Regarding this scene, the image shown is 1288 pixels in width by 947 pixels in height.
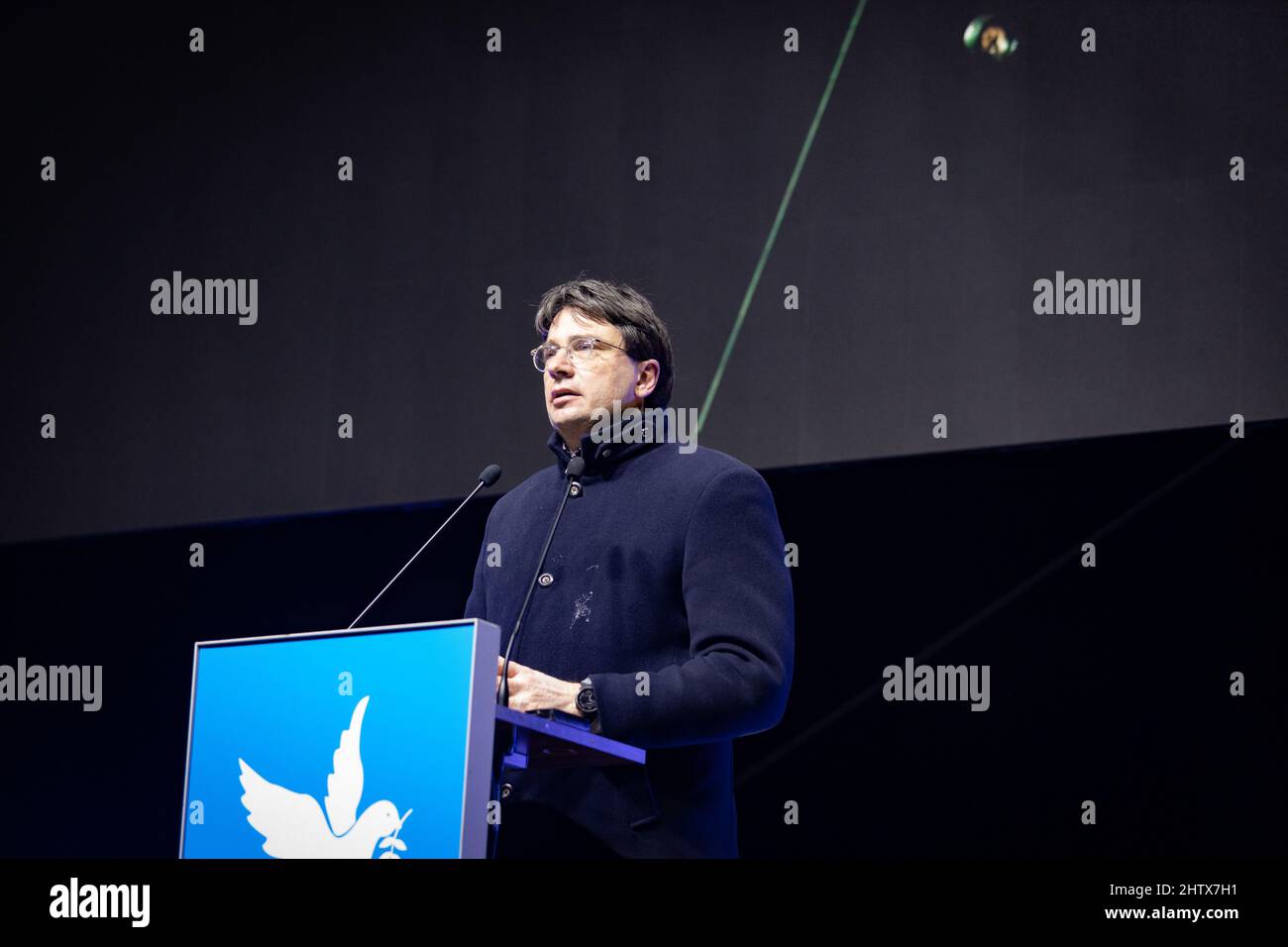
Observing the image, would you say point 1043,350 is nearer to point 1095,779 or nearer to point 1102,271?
point 1102,271

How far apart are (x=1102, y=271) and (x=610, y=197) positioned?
1.49 meters

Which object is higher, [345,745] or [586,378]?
[586,378]

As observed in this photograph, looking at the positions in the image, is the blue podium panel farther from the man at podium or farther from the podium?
the man at podium

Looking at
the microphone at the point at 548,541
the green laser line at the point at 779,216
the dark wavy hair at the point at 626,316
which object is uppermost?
the green laser line at the point at 779,216

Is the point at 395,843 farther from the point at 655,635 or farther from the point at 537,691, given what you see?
the point at 655,635

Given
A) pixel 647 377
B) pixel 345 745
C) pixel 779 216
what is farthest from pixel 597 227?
pixel 345 745

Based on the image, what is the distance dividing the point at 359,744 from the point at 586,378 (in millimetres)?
887

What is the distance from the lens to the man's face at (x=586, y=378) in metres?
2.58

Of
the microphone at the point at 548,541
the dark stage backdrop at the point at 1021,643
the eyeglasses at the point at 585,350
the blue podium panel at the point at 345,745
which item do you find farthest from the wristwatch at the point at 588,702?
the dark stage backdrop at the point at 1021,643

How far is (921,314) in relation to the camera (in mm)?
4191

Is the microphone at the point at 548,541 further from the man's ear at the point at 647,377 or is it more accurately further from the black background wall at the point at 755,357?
the black background wall at the point at 755,357

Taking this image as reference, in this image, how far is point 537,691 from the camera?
82.0 inches

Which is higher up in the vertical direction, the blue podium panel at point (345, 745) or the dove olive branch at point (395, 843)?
the blue podium panel at point (345, 745)

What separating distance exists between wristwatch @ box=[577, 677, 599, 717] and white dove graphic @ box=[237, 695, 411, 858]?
0.34 m
